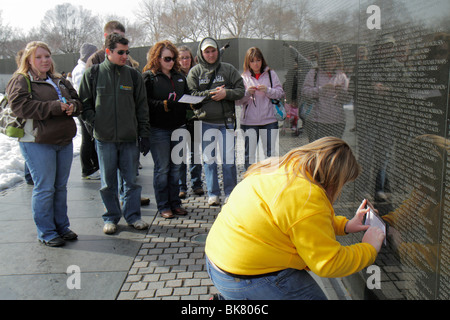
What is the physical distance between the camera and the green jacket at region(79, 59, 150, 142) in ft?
14.5

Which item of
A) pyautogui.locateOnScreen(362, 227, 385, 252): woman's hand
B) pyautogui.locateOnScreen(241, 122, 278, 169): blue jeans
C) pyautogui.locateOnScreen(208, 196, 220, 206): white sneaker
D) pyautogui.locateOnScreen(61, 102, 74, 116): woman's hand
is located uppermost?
pyautogui.locateOnScreen(61, 102, 74, 116): woman's hand

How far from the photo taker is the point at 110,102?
4426 mm

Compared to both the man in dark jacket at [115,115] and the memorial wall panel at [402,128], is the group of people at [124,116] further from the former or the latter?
the memorial wall panel at [402,128]

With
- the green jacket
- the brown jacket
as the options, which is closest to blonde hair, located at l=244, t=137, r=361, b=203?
the green jacket

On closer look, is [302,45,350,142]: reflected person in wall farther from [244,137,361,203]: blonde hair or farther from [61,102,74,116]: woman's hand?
[61,102,74,116]: woman's hand

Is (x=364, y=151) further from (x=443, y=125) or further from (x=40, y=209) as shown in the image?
(x=40, y=209)

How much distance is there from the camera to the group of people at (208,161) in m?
2.07

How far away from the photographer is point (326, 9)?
13.2 feet

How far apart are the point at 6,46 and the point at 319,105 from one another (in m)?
69.1

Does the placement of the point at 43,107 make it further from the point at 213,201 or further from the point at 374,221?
the point at 374,221

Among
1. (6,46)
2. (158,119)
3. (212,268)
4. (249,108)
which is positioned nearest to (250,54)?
(249,108)

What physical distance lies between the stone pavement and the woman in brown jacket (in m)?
0.36

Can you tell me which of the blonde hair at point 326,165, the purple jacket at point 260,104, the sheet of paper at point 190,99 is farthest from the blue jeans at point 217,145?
the blonde hair at point 326,165

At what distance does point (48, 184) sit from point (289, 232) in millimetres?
3068
